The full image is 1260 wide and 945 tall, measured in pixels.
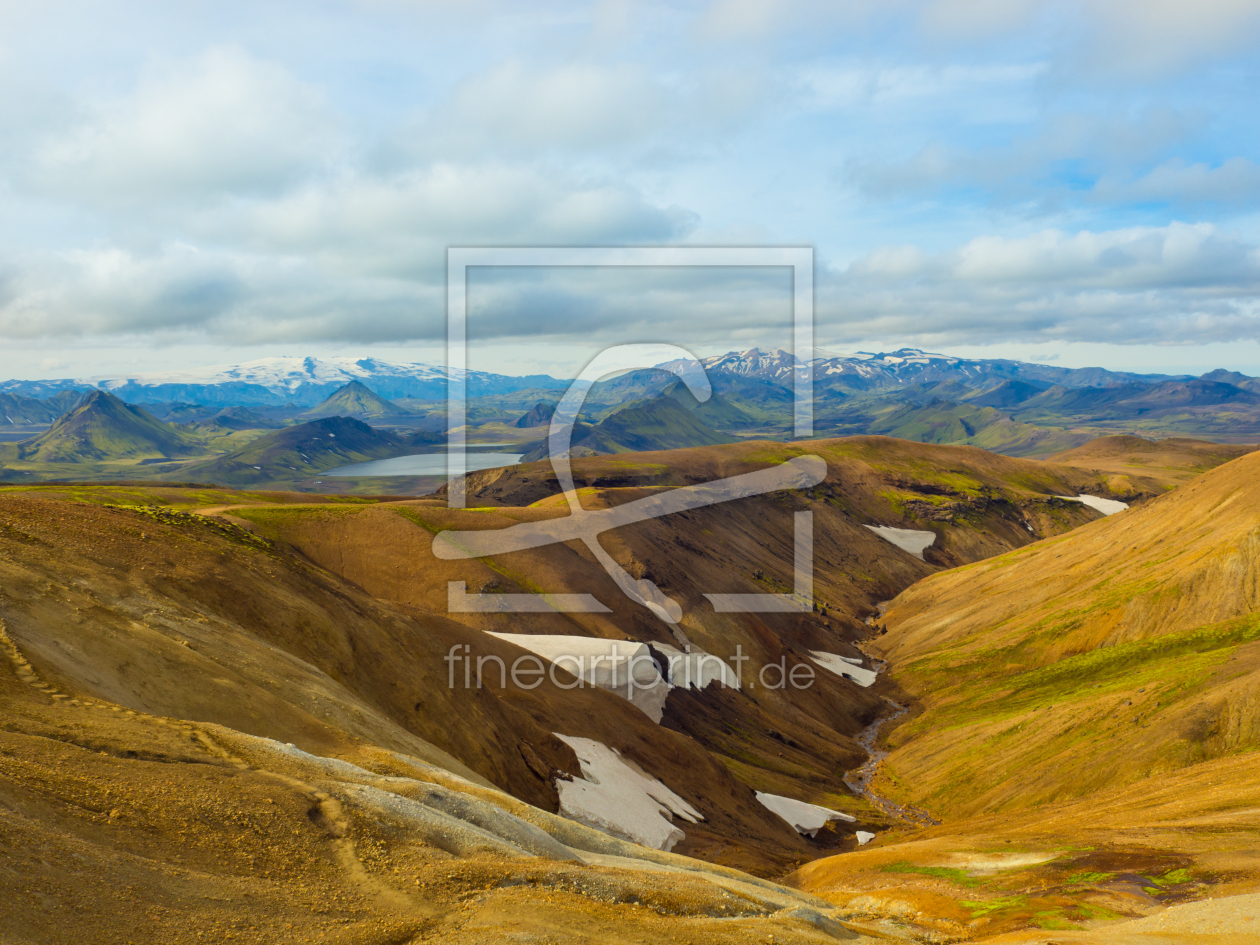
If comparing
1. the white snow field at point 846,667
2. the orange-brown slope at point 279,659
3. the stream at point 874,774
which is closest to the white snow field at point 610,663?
the orange-brown slope at point 279,659

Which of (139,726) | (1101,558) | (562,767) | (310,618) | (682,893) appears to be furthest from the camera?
(1101,558)

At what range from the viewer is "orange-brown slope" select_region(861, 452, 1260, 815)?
67.0 m

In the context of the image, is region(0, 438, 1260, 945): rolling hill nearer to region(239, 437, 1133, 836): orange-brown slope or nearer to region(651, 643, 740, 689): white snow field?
region(239, 437, 1133, 836): orange-brown slope

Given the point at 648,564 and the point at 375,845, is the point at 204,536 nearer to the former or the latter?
the point at 375,845

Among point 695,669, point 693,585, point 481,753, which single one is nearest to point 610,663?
point 695,669

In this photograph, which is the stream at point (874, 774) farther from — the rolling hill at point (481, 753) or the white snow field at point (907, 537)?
the white snow field at point (907, 537)

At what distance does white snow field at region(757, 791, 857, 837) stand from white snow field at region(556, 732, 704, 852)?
1341 cm

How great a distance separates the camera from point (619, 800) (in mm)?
52812

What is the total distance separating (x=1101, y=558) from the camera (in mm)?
118688

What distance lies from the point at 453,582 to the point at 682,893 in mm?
55877

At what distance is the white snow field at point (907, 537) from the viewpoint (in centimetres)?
18988

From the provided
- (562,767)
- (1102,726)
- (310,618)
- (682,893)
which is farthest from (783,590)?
(682,893)

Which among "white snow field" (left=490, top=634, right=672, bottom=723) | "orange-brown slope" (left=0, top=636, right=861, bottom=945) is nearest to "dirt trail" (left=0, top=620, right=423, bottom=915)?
"orange-brown slope" (left=0, top=636, right=861, bottom=945)

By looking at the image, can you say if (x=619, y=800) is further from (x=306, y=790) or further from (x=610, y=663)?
(x=306, y=790)
